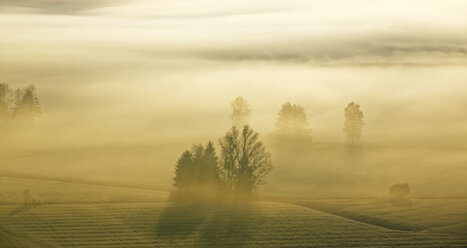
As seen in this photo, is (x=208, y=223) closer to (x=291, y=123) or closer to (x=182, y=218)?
(x=182, y=218)

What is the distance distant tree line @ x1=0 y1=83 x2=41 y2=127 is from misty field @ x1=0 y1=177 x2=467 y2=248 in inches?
2048

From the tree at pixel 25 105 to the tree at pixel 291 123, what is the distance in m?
46.0

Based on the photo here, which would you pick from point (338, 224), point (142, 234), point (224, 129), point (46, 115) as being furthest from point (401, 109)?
point (142, 234)

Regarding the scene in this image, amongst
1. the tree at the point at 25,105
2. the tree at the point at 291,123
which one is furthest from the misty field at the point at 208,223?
the tree at the point at 25,105

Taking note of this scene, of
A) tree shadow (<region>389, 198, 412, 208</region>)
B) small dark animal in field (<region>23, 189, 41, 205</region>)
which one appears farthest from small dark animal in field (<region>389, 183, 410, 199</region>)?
small dark animal in field (<region>23, 189, 41, 205</region>)

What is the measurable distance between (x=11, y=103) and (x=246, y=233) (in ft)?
256

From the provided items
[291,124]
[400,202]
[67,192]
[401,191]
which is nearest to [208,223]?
[67,192]

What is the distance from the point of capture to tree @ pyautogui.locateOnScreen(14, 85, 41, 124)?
12425 centimetres

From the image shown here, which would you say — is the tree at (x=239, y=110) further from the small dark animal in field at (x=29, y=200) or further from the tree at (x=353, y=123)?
the small dark animal in field at (x=29, y=200)

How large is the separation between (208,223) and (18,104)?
73275mm

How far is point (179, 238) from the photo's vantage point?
5769 centimetres

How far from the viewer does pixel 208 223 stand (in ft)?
205

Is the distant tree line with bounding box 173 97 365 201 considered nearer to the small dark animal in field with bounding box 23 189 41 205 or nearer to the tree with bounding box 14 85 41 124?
the small dark animal in field with bounding box 23 189 41 205

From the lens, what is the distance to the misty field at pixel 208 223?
5647 cm
